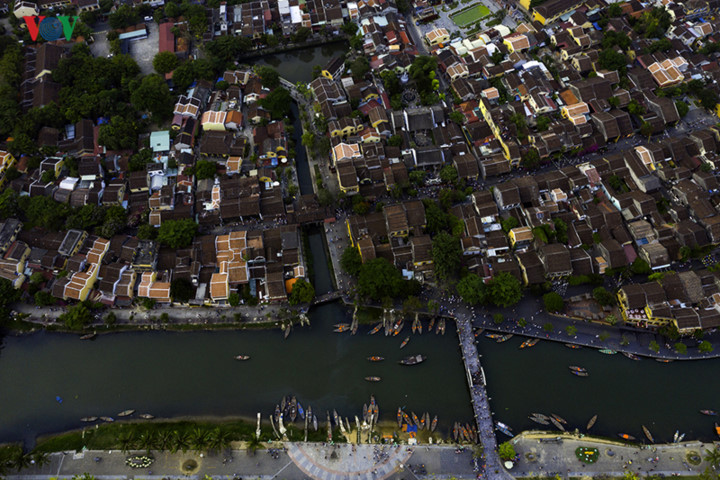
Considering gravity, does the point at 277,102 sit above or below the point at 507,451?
above

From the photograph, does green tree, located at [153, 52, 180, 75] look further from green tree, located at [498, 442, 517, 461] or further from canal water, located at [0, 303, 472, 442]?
green tree, located at [498, 442, 517, 461]

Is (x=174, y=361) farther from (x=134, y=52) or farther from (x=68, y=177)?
(x=134, y=52)

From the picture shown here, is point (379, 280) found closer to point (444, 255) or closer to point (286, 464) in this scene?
point (444, 255)

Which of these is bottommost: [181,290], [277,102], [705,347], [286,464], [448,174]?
[286,464]

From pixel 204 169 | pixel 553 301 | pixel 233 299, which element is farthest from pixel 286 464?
pixel 204 169

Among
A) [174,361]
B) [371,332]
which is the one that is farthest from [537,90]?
[174,361]

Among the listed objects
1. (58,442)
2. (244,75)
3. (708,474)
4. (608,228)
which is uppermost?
(244,75)
